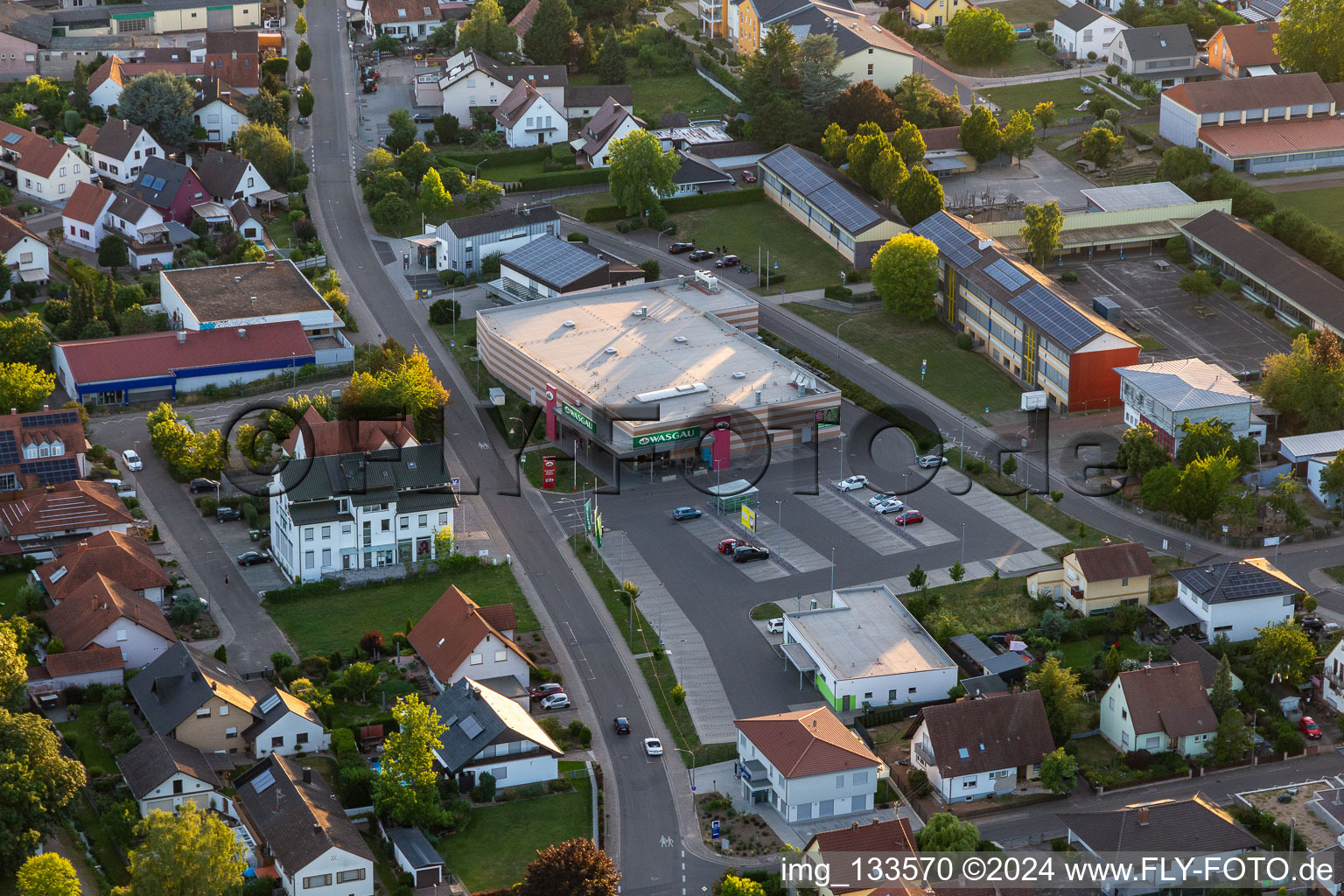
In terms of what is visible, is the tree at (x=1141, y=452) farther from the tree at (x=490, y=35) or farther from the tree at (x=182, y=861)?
the tree at (x=490, y=35)

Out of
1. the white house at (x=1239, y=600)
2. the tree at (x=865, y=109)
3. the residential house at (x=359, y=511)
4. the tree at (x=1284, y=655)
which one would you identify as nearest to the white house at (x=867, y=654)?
the white house at (x=1239, y=600)

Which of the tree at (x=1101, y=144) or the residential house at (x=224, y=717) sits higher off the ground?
the tree at (x=1101, y=144)

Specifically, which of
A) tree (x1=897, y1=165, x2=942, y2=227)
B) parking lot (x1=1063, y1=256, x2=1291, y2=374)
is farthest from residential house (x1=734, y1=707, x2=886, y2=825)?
tree (x1=897, y1=165, x2=942, y2=227)

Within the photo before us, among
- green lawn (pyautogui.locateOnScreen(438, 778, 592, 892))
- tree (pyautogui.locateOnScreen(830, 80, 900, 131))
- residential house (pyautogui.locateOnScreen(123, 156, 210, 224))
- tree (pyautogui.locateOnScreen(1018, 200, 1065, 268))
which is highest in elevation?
tree (pyautogui.locateOnScreen(830, 80, 900, 131))

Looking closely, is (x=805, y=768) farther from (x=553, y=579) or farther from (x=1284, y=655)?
(x=1284, y=655)

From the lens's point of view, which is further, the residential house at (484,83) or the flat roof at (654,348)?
the residential house at (484,83)

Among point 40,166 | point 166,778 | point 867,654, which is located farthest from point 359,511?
point 40,166

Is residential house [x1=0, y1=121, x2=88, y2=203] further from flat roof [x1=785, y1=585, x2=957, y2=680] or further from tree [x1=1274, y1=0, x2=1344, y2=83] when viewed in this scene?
tree [x1=1274, y1=0, x2=1344, y2=83]
